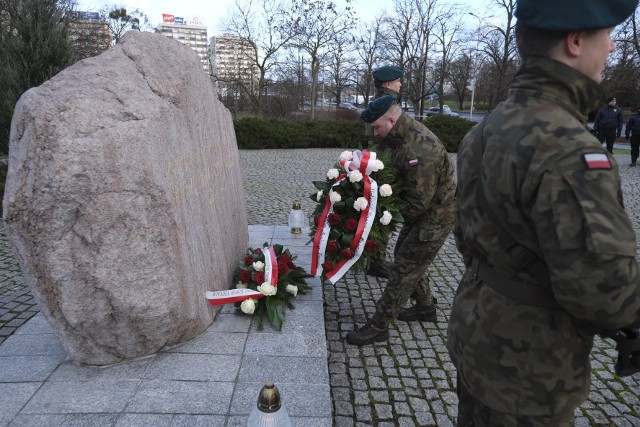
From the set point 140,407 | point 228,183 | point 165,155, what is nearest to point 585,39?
point 165,155

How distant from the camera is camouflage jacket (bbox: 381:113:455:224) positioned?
3.59 meters

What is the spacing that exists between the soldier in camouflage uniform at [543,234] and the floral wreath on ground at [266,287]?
2180 millimetres

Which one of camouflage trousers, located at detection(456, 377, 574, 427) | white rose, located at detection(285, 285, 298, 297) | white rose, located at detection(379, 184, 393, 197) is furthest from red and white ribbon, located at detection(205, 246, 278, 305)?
camouflage trousers, located at detection(456, 377, 574, 427)

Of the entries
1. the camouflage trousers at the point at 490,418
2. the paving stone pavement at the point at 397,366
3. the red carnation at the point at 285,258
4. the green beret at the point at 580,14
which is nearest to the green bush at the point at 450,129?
the paving stone pavement at the point at 397,366

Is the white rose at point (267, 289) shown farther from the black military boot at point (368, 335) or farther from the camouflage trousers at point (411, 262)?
the camouflage trousers at point (411, 262)

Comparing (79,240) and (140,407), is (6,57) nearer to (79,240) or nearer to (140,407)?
(79,240)

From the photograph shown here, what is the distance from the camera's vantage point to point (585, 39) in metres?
1.39

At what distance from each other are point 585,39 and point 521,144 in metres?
0.35

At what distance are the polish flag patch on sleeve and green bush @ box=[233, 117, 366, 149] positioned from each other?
648 inches

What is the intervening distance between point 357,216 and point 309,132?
14.2 meters

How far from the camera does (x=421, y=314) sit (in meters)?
4.31

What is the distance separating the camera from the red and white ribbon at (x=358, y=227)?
408 centimetres

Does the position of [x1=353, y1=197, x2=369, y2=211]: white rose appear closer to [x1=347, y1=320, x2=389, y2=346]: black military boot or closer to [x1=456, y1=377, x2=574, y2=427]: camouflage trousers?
[x1=347, y1=320, x2=389, y2=346]: black military boot

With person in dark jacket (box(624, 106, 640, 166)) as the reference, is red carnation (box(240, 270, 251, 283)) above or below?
below
